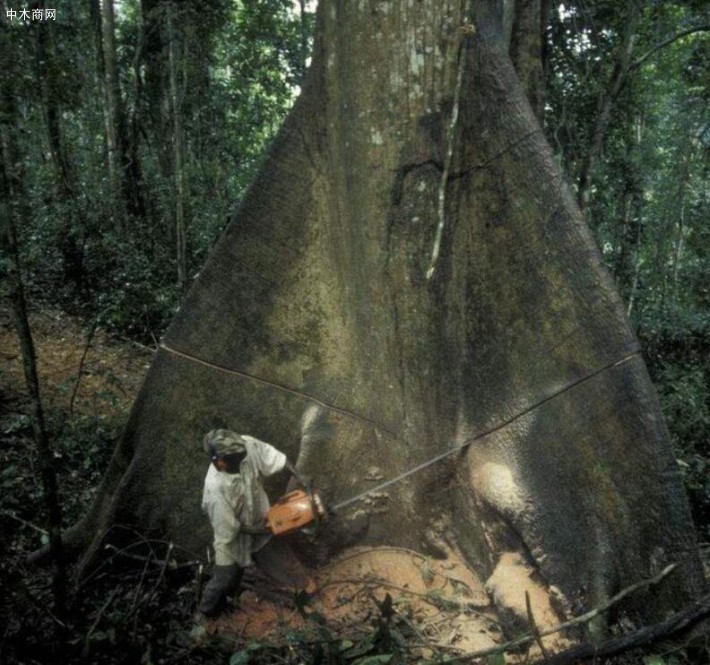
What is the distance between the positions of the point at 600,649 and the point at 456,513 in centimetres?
149

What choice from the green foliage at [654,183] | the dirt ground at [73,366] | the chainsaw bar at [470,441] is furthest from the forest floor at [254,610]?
the green foliage at [654,183]

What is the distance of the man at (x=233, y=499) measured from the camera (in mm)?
3593

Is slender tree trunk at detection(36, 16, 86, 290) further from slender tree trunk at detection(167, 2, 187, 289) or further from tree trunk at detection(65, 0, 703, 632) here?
tree trunk at detection(65, 0, 703, 632)

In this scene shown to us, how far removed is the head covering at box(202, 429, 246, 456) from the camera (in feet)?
11.6

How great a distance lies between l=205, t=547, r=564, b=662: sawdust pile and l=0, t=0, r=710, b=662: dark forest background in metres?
1.78

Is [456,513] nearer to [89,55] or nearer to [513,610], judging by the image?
[513,610]

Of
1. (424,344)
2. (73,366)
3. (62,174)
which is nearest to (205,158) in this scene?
(62,174)

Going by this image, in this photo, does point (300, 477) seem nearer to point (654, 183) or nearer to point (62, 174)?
point (62, 174)

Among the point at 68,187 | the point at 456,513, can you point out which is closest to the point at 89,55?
the point at 68,187

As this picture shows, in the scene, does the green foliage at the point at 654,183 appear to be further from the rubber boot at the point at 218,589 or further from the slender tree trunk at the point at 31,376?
the slender tree trunk at the point at 31,376

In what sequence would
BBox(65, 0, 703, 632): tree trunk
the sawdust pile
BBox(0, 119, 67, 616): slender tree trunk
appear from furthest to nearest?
the sawdust pile < BBox(65, 0, 703, 632): tree trunk < BBox(0, 119, 67, 616): slender tree trunk

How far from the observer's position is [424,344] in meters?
3.53

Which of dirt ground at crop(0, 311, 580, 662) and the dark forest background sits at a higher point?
the dark forest background

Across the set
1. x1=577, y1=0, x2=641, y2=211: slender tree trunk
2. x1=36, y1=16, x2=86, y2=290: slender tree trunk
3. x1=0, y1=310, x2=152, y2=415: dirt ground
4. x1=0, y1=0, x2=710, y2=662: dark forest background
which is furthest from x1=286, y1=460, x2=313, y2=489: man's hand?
x1=36, y1=16, x2=86, y2=290: slender tree trunk
